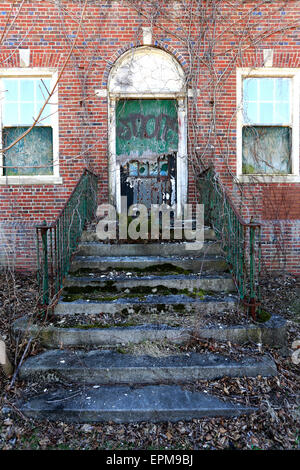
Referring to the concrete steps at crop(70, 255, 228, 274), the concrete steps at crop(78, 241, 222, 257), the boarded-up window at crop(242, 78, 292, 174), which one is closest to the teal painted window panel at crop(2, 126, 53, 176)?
the concrete steps at crop(78, 241, 222, 257)

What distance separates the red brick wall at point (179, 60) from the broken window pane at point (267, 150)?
358 mm

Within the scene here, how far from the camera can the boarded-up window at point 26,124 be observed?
621 centimetres

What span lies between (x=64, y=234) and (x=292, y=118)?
16.0ft

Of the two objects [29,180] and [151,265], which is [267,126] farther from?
[29,180]

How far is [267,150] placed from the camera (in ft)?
21.1

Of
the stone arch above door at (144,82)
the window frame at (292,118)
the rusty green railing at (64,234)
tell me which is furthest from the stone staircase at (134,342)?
the window frame at (292,118)

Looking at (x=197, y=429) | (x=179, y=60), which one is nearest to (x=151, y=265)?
(x=197, y=429)

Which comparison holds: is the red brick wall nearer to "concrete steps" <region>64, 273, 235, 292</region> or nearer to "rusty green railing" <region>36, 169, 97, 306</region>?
"rusty green railing" <region>36, 169, 97, 306</region>

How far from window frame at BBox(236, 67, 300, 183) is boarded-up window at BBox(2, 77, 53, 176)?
3539 mm

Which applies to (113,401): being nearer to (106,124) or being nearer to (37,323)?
(37,323)

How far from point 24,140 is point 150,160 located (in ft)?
8.01

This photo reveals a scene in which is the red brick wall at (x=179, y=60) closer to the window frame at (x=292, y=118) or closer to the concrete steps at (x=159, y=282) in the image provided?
the window frame at (x=292, y=118)

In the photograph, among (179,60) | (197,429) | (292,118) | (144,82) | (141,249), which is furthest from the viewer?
(292,118)
